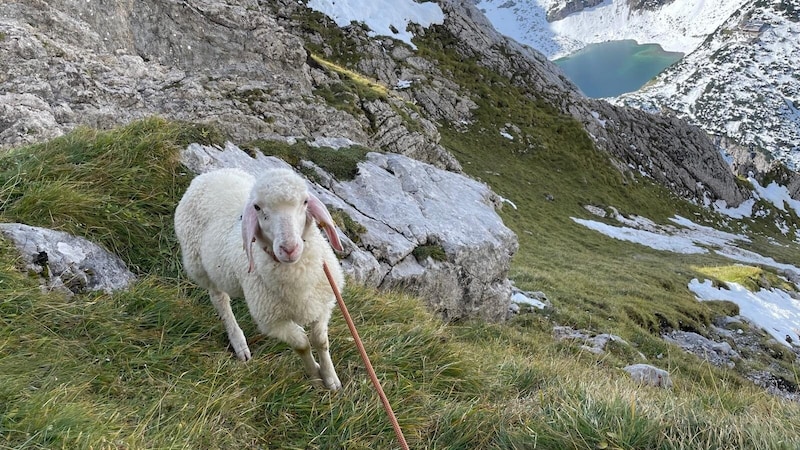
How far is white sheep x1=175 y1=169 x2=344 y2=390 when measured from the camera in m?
3.57

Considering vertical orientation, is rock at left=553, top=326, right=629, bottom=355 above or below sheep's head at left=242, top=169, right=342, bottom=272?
below

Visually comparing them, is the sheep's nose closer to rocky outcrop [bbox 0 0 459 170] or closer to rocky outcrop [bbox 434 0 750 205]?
rocky outcrop [bbox 0 0 459 170]

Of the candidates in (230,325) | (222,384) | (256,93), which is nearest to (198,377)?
(222,384)

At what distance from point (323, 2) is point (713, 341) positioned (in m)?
58.0

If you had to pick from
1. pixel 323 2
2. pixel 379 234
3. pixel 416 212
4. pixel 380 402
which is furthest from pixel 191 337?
pixel 323 2

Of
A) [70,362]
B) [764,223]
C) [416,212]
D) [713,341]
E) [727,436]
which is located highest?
[70,362]

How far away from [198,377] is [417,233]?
6314mm

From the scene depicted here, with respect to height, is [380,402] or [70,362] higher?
[70,362]

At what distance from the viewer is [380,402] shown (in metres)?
4.06

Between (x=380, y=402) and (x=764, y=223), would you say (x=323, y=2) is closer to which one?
(x=380, y=402)

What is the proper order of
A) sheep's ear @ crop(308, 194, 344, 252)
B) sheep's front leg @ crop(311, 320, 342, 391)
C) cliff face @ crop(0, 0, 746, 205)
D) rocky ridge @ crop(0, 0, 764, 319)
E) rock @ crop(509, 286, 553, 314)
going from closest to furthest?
sheep's ear @ crop(308, 194, 344, 252) → sheep's front leg @ crop(311, 320, 342, 391) → rocky ridge @ crop(0, 0, 764, 319) → cliff face @ crop(0, 0, 746, 205) → rock @ crop(509, 286, 553, 314)

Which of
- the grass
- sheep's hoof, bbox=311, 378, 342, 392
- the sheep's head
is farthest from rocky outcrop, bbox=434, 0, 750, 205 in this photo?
the sheep's head

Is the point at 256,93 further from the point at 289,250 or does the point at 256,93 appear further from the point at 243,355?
the point at 289,250

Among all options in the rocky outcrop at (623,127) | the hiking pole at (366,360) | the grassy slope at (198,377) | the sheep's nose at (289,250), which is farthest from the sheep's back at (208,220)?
the rocky outcrop at (623,127)
